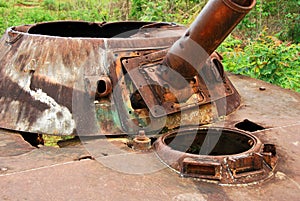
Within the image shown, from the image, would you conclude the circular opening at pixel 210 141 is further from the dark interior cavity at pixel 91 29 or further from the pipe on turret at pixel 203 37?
the dark interior cavity at pixel 91 29

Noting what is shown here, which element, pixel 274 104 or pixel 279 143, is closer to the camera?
pixel 279 143

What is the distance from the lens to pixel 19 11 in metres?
15.2

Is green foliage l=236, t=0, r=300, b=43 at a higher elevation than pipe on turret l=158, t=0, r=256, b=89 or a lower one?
lower

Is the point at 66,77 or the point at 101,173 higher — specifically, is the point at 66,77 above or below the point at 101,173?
above

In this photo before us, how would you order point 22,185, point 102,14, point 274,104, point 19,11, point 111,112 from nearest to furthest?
point 22,185 → point 111,112 → point 274,104 → point 102,14 → point 19,11

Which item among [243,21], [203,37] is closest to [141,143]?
[203,37]

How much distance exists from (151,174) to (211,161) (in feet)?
1.20

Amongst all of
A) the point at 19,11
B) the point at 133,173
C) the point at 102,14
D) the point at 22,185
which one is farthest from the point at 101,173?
the point at 19,11

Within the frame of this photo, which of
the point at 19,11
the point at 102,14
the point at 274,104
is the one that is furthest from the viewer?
the point at 19,11

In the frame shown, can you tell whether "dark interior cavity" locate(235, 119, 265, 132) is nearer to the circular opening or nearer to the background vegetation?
the circular opening

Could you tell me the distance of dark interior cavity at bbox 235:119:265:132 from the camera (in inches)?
147

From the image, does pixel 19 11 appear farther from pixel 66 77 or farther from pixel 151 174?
pixel 151 174

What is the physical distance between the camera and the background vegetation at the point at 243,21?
695cm

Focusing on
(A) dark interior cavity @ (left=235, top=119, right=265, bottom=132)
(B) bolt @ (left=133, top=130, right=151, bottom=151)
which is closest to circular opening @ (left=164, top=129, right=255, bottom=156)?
(B) bolt @ (left=133, top=130, right=151, bottom=151)
